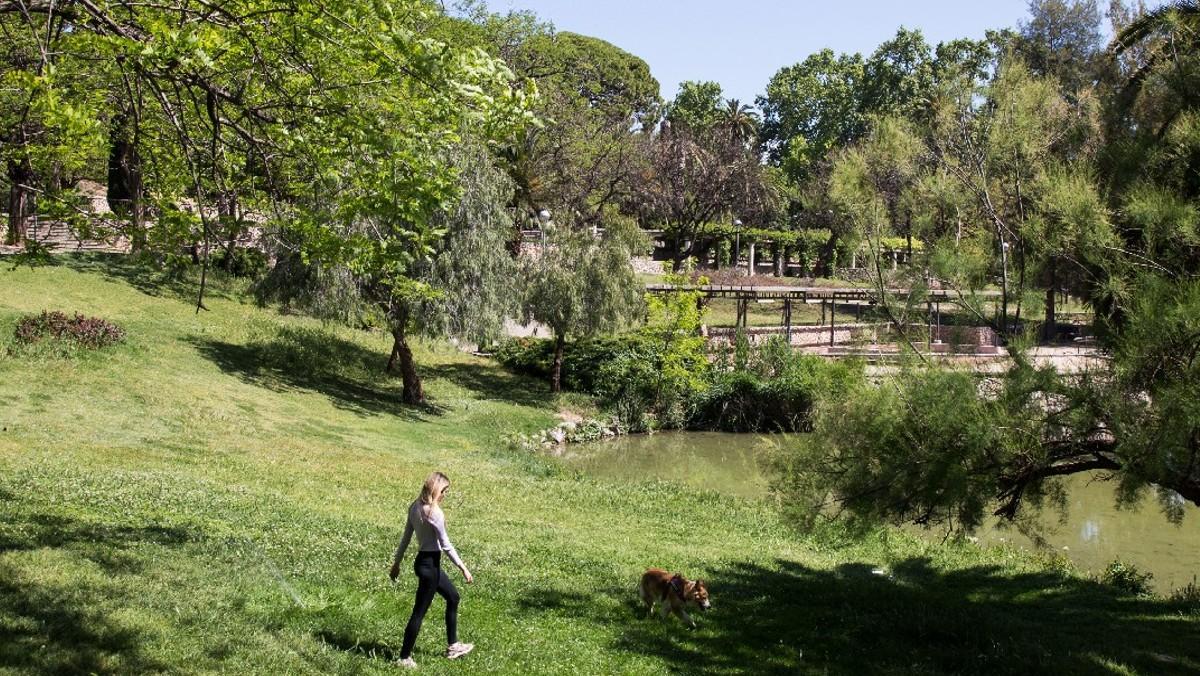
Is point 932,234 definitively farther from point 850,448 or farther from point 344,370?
point 344,370

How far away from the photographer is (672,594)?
11.0 meters

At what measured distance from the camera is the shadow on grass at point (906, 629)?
10.1 m

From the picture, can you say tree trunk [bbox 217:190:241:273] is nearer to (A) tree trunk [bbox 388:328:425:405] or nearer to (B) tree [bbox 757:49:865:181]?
(A) tree trunk [bbox 388:328:425:405]

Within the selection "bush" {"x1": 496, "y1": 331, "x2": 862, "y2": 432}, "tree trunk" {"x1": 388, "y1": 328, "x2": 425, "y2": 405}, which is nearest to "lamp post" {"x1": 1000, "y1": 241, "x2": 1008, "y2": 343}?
"tree trunk" {"x1": 388, "y1": 328, "x2": 425, "y2": 405}

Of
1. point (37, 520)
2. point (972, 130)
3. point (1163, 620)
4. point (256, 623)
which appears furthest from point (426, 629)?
point (1163, 620)

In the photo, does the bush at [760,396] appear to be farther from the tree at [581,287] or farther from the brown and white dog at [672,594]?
the brown and white dog at [672,594]

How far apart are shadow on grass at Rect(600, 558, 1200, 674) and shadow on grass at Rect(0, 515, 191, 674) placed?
14.9 ft

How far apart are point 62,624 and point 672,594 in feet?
18.9

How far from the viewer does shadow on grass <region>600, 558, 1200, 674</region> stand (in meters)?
10.1

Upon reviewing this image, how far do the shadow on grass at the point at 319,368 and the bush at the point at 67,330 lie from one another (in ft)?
11.1

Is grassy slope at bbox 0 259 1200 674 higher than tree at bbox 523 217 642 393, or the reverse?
tree at bbox 523 217 642 393

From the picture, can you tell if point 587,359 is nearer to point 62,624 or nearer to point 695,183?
point 695,183

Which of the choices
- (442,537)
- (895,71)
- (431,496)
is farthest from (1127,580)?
(895,71)

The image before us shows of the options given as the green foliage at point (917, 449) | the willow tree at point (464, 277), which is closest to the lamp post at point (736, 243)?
the willow tree at point (464, 277)
